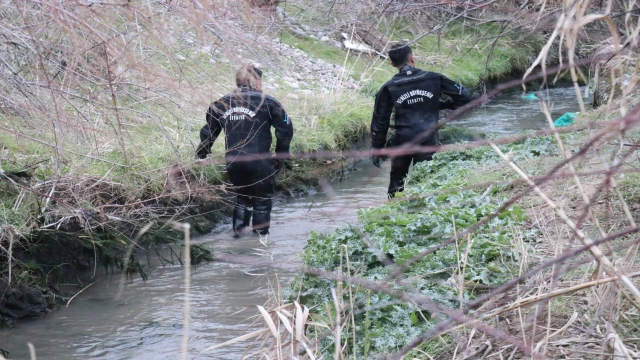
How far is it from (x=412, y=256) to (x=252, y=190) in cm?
371

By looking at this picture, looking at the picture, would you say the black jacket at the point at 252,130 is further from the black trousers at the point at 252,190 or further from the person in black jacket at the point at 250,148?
the black trousers at the point at 252,190

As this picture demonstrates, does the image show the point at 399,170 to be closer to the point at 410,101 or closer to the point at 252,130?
the point at 410,101

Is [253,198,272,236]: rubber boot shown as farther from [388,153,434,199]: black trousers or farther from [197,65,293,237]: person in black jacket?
[388,153,434,199]: black trousers

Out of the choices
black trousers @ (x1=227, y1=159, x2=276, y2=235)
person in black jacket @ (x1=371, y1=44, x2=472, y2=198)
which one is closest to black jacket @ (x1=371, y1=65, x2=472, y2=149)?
person in black jacket @ (x1=371, y1=44, x2=472, y2=198)

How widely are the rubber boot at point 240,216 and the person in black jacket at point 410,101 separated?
4.95 ft

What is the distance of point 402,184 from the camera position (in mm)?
8359

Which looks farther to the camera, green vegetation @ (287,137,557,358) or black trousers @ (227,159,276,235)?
black trousers @ (227,159,276,235)

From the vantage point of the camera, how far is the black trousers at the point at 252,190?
25.6ft

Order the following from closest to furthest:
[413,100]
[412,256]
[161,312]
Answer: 1. [412,256]
2. [161,312]
3. [413,100]

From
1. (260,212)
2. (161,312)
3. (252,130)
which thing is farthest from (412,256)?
(260,212)

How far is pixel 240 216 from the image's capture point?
8180 mm

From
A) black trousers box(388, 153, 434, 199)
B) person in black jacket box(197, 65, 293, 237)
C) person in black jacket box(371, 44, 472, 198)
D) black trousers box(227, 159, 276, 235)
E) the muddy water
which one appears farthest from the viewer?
black trousers box(388, 153, 434, 199)

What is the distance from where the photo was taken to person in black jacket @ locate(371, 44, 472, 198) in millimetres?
7922

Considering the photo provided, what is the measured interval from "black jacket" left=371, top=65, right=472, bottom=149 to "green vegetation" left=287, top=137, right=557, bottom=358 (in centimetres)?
188
